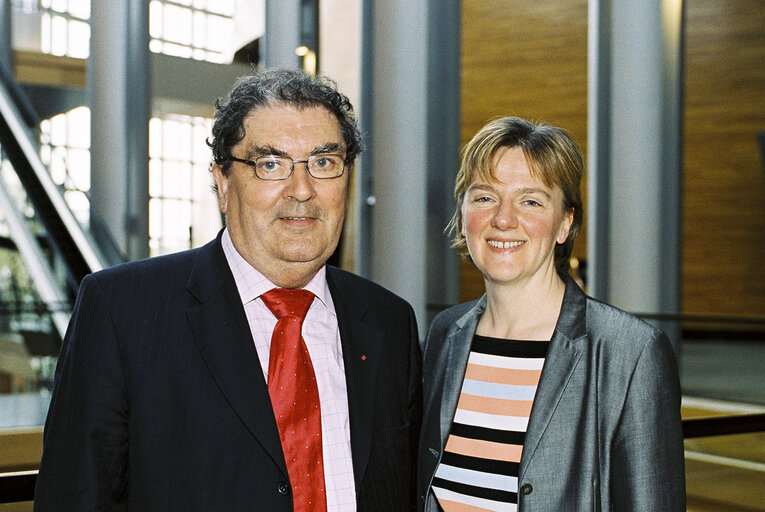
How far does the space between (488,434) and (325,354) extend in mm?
468

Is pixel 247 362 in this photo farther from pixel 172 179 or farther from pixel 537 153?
pixel 172 179

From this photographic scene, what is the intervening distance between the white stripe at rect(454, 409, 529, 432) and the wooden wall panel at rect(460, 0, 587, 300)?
50.1ft

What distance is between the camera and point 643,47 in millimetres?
7805

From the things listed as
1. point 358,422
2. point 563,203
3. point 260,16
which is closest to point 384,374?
point 358,422

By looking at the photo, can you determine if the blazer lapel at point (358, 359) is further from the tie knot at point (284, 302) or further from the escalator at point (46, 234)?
the escalator at point (46, 234)

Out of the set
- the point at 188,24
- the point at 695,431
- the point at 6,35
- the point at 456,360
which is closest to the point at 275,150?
the point at 456,360

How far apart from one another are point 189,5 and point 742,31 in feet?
78.0

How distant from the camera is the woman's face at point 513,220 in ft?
7.00

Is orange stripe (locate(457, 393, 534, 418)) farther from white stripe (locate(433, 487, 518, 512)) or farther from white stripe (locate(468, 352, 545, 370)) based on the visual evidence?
white stripe (locate(433, 487, 518, 512))

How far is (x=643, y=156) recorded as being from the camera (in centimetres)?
794

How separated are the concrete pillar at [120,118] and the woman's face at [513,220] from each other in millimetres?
9730

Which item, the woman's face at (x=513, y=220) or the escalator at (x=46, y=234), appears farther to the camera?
the escalator at (x=46, y=234)

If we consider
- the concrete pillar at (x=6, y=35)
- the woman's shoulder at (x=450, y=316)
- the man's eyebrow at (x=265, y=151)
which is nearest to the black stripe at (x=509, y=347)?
the woman's shoulder at (x=450, y=316)

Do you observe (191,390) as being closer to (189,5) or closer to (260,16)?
(260,16)
